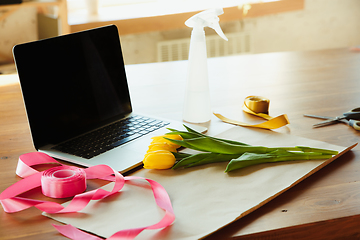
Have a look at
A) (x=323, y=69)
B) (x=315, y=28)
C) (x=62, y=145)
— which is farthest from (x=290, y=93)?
(x=315, y=28)

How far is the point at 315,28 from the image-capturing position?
3.60 m

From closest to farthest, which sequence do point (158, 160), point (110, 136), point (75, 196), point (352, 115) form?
1. point (75, 196)
2. point (158, 160)
3. point (110, 136)
4. point (352, 115)

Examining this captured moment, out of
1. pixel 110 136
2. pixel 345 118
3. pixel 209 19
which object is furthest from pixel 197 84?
pixel 345 118

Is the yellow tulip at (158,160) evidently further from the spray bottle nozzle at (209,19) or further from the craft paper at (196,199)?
the spray bottle nozzle at (209,19)

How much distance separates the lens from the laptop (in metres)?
0.79

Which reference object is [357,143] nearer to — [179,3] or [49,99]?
[49,99]

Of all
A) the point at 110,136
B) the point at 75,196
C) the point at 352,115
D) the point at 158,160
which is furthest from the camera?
the point at 352,115

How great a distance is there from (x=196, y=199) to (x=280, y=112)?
53 cm

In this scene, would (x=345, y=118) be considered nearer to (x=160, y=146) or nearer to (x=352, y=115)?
(x=352, y=115)

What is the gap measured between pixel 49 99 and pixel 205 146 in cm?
36

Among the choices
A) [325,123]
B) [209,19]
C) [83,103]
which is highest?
[209,19]

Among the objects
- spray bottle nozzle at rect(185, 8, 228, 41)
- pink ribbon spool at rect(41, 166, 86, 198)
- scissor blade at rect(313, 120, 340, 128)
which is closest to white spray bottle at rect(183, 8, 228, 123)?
spray bottle nozzle at rect(185, 8, 228, 41)

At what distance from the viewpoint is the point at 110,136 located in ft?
2.89

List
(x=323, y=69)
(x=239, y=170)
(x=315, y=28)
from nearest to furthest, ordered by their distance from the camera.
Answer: (x=239, y=170)
(x=323, y=69)
(x=315, y=28)
